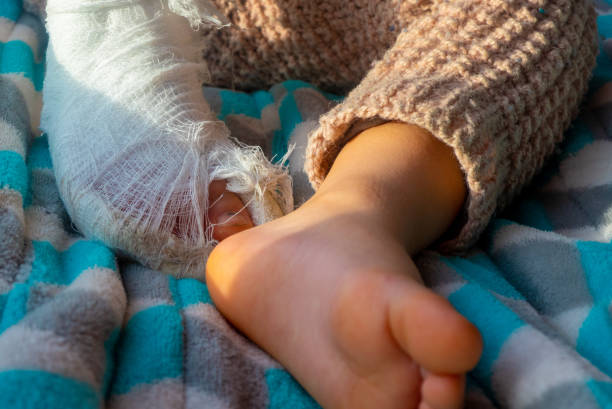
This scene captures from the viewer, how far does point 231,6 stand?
31.6 inches

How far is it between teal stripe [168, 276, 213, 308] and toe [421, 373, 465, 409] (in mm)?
226

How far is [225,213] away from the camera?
60 centimetres

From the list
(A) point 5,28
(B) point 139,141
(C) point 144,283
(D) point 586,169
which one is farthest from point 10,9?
(D) point 586,169

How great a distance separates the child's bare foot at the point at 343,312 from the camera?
34cm

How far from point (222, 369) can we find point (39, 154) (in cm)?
41

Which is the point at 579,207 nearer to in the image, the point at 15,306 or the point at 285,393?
the point at 285,393

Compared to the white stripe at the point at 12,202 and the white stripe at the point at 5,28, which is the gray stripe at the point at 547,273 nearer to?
the white stripe at the point at 12,202

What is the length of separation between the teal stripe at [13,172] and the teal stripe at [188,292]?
19 centimetres

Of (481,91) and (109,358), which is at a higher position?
(481,91)

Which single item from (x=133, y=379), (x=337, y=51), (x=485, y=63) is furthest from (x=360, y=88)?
(x=133, y=379)

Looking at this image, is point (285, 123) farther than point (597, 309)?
Yes

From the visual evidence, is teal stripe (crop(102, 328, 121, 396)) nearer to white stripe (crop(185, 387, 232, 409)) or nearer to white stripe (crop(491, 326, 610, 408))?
white stripe (crop(185, 387, 232, 409))

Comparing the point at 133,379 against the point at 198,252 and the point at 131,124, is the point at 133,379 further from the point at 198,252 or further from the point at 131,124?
the point at 131,124

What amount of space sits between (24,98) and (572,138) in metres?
0.70
